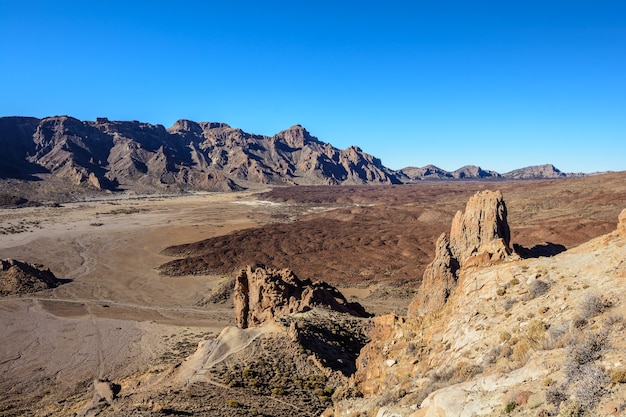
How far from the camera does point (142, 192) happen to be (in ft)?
614

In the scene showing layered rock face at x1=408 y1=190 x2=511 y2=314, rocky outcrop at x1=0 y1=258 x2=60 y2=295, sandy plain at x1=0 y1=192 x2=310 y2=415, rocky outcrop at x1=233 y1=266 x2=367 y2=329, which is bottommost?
sandy plain at x1=0 y1=192 x2=310 y2=415

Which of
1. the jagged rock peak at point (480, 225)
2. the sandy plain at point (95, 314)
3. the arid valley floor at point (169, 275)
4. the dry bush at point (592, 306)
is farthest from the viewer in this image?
the jagged rock peak at point (480, 225)

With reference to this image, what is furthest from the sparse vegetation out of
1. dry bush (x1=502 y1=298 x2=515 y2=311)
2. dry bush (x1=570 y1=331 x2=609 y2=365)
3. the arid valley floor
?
the arid valley floor

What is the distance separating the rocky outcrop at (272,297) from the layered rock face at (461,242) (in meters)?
6.40

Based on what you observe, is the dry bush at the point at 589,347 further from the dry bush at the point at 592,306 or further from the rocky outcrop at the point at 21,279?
the rocky outcrop at the point at 21,279

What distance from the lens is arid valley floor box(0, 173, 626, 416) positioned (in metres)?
22.4

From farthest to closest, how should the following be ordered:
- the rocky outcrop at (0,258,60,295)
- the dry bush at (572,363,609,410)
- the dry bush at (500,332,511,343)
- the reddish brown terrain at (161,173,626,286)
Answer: the reddish brown terrain at (161,173,626,286), the rocky outcrop at (0,258,60,295), the dry bush at (500,332,511,343), the dry bush at (572,363,609,410)

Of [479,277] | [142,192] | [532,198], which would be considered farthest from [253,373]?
[142,192]

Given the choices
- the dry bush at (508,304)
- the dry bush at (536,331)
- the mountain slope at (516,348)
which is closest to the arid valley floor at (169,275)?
the mountain slope at (516,348)

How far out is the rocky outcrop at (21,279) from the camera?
150 ft

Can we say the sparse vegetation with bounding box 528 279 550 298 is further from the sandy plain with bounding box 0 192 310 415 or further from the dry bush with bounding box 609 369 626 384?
the sandy plain with bounding box 0 192 310 415

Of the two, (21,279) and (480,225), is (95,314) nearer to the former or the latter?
(21,279)

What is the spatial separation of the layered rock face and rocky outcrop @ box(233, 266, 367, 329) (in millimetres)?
6398

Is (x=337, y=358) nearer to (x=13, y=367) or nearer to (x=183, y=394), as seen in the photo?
A: (x=183, y=394)
